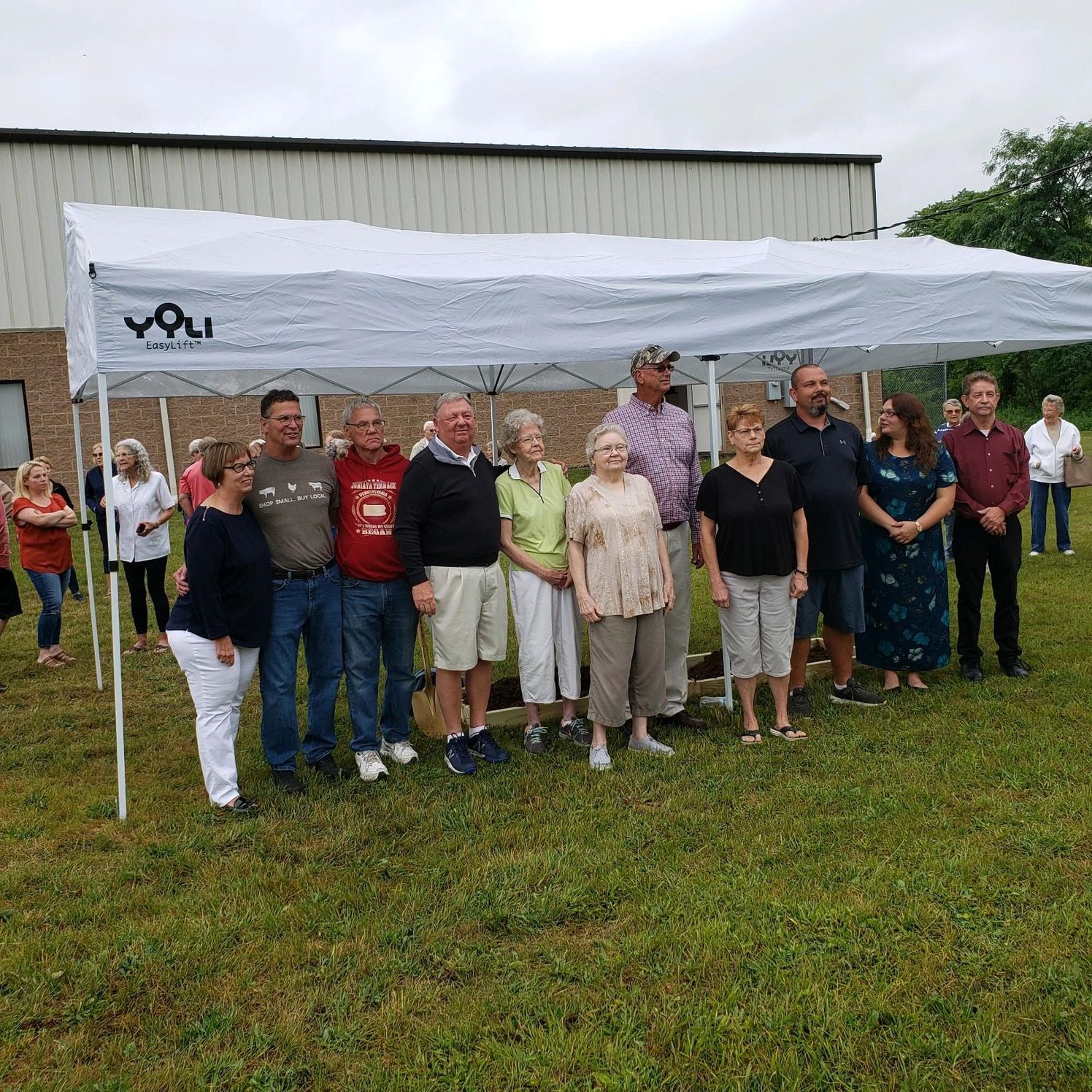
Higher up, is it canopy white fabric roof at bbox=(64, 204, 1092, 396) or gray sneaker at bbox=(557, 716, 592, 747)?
canopy white fabric roof at bbox=(64, 204, 1092, 396)

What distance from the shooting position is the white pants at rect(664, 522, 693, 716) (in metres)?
5.67

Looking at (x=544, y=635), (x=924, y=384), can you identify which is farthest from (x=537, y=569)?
(x=924, y=384)

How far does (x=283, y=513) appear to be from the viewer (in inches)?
188

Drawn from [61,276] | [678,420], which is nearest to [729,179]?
[61,276]

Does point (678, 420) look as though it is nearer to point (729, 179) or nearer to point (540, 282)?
point (540, 282)

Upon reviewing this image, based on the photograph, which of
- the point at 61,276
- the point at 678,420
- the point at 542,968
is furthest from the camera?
the point at 61,276

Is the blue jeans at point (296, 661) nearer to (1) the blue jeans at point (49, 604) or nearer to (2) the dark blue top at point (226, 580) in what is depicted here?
(2) the dark blue top at point (226, 580)

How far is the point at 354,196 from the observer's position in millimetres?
20359

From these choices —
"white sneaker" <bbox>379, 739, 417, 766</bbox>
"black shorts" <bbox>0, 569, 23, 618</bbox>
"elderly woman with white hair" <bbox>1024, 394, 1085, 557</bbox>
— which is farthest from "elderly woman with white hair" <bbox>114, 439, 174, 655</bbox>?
"elderly woman with white hair" <bbox>1024, 394, 1085, 557</bbox>

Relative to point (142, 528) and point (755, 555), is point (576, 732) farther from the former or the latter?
Answer: point (142, 528)

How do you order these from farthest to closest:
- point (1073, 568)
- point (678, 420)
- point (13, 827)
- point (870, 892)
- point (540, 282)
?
point (1073, 568) → point (678, 420) → point (540, 282) → point (13, 827) → point (870, 892)

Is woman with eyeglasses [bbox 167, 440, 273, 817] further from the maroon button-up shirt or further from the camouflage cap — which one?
the maroon button-up shirt

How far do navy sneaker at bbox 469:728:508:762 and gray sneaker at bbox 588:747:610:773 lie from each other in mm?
470

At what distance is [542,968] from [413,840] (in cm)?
119
